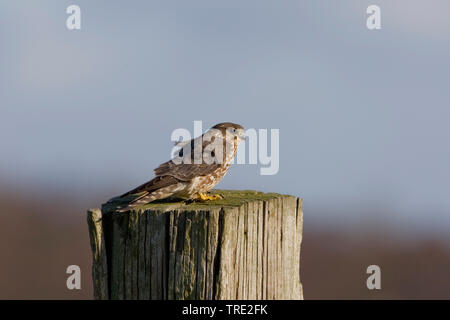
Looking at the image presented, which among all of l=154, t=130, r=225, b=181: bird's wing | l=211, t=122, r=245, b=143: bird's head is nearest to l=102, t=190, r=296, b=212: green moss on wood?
l=154, t=130, r=225, b=181: bird's wing

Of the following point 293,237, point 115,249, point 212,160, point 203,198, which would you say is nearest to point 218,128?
point 212,160

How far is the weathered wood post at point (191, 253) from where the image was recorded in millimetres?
3088

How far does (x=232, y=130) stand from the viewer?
5.77m

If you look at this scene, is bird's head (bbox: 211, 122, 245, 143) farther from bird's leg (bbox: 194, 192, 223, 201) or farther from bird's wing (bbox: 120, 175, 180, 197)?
bird's leg (bbox: 194, 192, 223, 201)

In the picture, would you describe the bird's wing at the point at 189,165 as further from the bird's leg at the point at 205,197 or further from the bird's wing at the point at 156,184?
the bird's leg at the point at 205,197

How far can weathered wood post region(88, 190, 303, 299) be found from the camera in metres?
3.09

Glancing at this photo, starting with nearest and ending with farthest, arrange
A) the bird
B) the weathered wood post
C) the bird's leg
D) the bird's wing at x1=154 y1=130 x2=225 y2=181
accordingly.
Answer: the weathered wood post < the bird's leg < the bird < the bird's wing at x1=154 y1=130 x2=225 y2=181

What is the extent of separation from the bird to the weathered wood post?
→ 0.84 meters

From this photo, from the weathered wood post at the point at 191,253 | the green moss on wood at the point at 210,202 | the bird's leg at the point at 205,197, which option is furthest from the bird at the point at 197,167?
the weathered wood post at the point at 191,253

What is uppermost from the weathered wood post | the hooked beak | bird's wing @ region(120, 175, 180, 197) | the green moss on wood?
the hooked beak

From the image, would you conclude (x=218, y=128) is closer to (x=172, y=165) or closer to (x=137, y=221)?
(x=172, y=165)

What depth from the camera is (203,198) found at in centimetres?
435

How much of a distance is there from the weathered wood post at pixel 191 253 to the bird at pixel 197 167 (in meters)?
0.84

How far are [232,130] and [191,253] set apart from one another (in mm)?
2794
